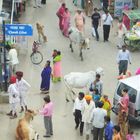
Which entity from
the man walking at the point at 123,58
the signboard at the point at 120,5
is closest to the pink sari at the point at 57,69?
the man walking at the point at 123,58

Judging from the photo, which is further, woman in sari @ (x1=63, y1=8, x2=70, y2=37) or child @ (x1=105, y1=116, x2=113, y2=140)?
woman in sari @ (x1=63, y1=8, x2=70, y2=37)

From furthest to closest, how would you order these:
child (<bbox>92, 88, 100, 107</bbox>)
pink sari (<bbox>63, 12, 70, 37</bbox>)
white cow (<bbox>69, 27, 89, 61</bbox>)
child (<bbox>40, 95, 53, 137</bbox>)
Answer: pink sari (<bbox>63, 12, 70, 37</bbox>) → white cow (<bbox>69, 27, 89, 61</bbox>) → child (<bbox>92, 88, 100, 107</bbox>) → child (<bbox>40, 95, 53, 137</bbox>)

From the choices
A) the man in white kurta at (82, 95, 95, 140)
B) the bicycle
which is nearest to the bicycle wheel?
the bicycle

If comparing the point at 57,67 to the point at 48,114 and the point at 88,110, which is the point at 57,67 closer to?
the point at 48,114

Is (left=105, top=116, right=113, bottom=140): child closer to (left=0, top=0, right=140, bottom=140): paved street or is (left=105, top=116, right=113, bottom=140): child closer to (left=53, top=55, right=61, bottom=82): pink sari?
(left=0, top=0, right=140, bottom=140): paved street

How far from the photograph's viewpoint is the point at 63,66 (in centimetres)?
2545

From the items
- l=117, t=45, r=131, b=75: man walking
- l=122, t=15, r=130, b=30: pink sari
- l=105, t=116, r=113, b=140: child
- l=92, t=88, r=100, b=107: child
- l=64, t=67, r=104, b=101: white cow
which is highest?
l=122, t=15, r=130, b=30: pink sari

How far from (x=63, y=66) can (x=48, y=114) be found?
21.5 ft

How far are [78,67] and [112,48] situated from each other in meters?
2.99

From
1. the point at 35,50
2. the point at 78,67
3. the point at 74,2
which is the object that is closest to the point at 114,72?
the point at 78,67

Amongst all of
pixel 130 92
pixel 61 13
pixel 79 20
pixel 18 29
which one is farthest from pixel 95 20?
pixel 130 92

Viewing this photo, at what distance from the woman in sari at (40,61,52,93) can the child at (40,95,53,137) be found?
10.6 ft

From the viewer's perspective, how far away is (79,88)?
862 inches

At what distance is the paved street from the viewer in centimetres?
2036
